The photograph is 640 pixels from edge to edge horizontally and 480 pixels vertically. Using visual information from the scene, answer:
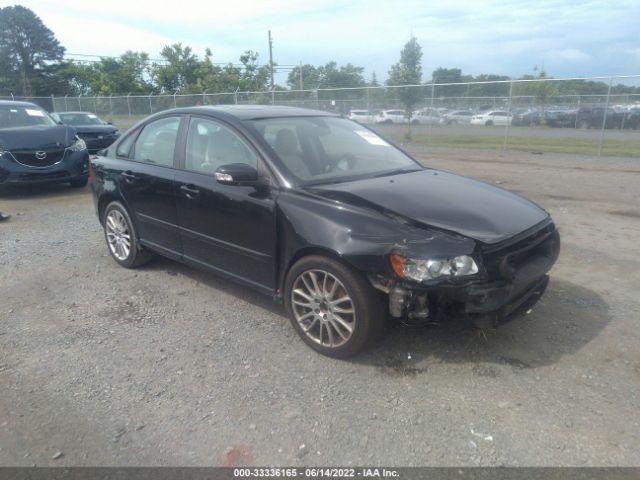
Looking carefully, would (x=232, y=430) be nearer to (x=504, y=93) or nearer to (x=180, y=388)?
(x=180, y=388)

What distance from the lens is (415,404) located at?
296 centimetres

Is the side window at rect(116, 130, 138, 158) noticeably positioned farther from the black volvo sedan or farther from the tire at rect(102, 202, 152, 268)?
the tire at rect(102, 202, 152, 268)

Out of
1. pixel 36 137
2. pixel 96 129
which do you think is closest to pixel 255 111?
pixel 36 137

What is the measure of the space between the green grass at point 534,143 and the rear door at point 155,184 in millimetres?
13534

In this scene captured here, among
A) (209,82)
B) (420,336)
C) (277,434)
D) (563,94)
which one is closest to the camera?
(277,434)

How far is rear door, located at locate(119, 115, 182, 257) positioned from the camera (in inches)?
179

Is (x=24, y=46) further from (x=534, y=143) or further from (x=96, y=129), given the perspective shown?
(x=534, y=143)

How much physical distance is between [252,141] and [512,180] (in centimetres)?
813

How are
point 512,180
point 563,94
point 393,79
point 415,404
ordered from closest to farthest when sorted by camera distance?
point 415,404, point 512,180, point 563,94, point 393,79

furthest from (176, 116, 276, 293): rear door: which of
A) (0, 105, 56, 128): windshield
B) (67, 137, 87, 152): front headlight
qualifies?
(0, 105, 56, 128): windshield

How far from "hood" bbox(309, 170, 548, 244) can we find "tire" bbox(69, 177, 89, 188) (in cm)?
800

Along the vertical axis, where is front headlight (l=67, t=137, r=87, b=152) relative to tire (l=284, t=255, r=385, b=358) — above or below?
above

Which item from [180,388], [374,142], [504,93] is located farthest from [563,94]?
[180,388]

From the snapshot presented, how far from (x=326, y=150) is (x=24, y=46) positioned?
2973 inches
